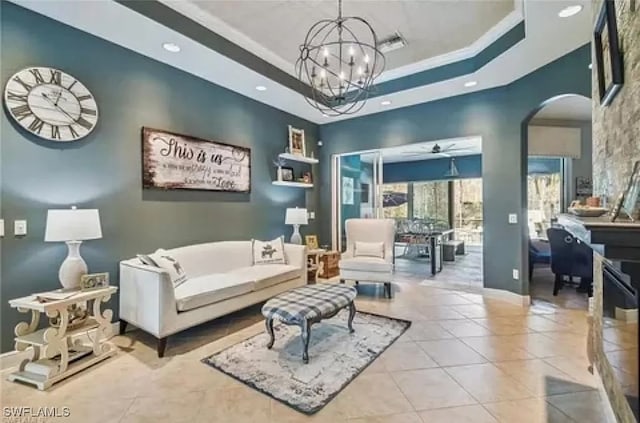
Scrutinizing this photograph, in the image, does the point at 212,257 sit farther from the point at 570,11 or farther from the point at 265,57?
the point at 570,11

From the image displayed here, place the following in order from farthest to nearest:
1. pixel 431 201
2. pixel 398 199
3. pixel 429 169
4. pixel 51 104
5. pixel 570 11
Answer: pixel 398 199
pixel 431 201
pixel 429 169
pixel 51 104
pixel 570 11

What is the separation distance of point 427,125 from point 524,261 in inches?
A: 99.8

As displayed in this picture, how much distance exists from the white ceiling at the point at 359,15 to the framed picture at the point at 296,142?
1.84m

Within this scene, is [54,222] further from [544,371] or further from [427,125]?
[427,125]

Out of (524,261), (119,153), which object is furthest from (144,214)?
(524,261)

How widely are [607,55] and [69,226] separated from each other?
402 centimetres

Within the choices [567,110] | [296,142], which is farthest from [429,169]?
[296,142]

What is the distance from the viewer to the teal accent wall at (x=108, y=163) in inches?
107

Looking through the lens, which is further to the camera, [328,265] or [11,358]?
[328,265]

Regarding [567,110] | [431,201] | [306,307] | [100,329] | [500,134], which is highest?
[567,110]

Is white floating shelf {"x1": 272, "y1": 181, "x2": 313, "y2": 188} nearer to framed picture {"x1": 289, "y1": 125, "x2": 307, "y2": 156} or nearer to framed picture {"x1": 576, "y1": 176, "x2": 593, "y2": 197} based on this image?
framed picture {"x1": 289, "y1": 125, "x2": 307, "y2": 156}

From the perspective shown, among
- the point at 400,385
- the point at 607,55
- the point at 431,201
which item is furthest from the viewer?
the point at 431,201

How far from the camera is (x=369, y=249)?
16.8 ft

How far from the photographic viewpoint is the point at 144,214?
3676 millimetres
